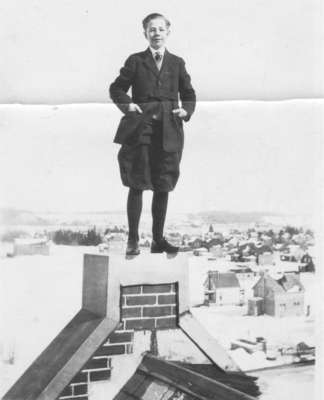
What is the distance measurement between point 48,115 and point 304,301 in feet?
4.77

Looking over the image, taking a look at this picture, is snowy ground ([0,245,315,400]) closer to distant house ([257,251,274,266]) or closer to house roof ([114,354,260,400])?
house roof ([114,354,260,400])

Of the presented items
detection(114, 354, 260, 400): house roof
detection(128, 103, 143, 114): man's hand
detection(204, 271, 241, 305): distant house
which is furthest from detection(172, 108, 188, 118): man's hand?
detection(114, 354, 260, 400): house roof

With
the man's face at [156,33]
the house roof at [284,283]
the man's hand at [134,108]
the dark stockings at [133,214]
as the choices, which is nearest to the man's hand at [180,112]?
the man's hand at [134,108]

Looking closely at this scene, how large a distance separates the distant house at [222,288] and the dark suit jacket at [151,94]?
61cm

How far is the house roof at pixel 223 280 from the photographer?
112 inches

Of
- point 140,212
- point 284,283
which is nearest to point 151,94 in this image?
point 140,212

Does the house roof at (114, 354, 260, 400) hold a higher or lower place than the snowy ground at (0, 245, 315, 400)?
lower

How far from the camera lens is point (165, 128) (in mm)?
2863

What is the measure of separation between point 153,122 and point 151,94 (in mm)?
128

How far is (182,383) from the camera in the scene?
2738mm

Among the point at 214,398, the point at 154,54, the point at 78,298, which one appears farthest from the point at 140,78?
the point at 214,398

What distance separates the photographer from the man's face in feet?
9.37

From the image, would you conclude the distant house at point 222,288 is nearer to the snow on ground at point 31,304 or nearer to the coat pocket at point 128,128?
the snow on ground at point 31,304

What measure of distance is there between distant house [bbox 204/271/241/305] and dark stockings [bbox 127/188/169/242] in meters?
0.30
